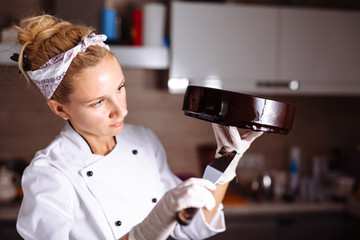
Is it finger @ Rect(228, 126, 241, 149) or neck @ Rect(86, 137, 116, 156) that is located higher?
finger @ Rect(228, 126, 241, 149)

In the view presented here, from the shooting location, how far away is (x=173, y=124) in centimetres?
257

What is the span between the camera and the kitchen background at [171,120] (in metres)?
2.33

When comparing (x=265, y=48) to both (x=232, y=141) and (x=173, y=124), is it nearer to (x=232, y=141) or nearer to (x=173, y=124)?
(x=173, y=124)

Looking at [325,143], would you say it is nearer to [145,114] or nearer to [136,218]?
[145,114]

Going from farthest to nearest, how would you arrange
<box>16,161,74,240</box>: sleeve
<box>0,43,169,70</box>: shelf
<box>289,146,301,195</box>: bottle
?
<box>289,146,301,195</box>: bottle
<box>0,43,169,70</box>: shelf
<box>16,161,74,240</box>: sleeve

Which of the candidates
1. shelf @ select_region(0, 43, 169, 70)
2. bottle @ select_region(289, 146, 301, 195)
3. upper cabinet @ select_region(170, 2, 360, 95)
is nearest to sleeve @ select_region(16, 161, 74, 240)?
shelf @ select_region(0, 43, 169, 70)

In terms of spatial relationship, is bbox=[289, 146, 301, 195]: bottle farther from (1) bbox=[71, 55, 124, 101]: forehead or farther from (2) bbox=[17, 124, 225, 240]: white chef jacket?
(1) bbox=[71, 55, 124, 101]: forehead

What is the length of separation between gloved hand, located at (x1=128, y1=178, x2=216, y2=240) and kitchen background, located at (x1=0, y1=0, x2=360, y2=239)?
1.46 m

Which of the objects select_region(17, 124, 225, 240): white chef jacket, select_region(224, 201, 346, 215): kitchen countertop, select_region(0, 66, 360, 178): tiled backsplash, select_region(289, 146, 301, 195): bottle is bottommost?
select_region(224, 201, 346, 215): kitchen countertop

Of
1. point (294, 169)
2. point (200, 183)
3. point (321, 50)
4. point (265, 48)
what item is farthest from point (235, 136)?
point (294, 169)

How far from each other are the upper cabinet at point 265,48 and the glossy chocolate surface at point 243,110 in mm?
1332

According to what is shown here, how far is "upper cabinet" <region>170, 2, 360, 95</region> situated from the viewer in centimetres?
216

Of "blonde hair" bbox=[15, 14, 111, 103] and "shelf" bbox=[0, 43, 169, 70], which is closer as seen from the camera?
"blonde hair" bbox=[15, 14, 111, 103]

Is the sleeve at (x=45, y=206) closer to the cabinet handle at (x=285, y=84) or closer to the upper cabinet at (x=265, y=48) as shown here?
the upper cabinet at (x=265, y=48)
